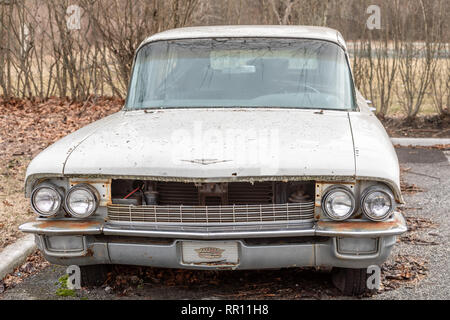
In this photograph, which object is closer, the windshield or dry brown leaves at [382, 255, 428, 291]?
dry brown leaves at [382, 255, 428, 291]

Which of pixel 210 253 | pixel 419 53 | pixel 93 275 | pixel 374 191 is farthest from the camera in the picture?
pixel 419 53

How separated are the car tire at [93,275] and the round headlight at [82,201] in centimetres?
55

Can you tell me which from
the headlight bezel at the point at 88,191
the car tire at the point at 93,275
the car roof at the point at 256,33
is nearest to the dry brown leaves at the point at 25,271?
the car tire at the point at 93,275

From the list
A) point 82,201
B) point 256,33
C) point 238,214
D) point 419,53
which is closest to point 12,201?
point 82,201

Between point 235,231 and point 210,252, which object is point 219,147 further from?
point 210,252

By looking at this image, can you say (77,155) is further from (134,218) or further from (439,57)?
(439,57)

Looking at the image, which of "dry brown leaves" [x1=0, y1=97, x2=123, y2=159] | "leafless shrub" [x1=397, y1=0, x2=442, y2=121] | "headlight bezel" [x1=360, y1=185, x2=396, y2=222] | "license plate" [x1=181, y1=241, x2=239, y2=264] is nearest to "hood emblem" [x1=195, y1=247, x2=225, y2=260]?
"license plate" [x1=181, y1=241, x2=239, y2=264]

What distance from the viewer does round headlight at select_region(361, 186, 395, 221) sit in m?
3.29

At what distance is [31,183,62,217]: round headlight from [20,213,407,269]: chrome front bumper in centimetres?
7

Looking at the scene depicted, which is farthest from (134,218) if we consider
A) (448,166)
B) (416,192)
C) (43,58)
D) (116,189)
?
(43,58)

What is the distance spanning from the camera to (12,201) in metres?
5.84

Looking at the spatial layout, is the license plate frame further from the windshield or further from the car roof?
the car roof

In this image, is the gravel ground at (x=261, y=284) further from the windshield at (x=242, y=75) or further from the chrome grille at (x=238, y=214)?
the windshield at (x=242, y=75)

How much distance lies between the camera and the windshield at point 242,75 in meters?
4.38
